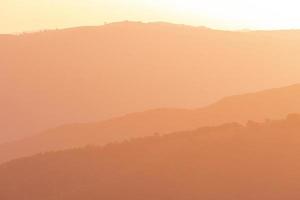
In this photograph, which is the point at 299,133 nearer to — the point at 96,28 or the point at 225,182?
the point at 225,182

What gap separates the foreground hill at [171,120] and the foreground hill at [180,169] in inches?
463

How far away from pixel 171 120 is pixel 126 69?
153 ft

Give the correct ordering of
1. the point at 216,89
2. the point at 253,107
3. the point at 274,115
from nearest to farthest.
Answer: the point at 274,115, the point at 253,107, the point at 216,89

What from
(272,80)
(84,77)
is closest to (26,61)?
(84,77)

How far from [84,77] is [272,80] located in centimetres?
2089

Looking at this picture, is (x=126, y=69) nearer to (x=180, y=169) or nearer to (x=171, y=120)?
(x=171, y=120)

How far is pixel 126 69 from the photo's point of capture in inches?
3406

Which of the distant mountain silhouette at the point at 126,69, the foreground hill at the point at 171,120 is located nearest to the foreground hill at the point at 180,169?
the foreground hill at the point at 171,120

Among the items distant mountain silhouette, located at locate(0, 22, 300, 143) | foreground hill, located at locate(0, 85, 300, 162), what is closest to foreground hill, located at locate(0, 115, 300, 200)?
foreground hill, located at locate(0, 85, 300, 162)

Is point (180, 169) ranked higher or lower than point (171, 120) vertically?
lower

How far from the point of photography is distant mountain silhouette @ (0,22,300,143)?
76875mm

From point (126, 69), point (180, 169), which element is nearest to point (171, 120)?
point (180, 169)

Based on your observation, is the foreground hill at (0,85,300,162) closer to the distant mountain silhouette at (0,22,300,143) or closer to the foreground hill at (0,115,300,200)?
the foreground hill at (0,115,300,200)

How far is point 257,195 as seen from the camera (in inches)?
707
